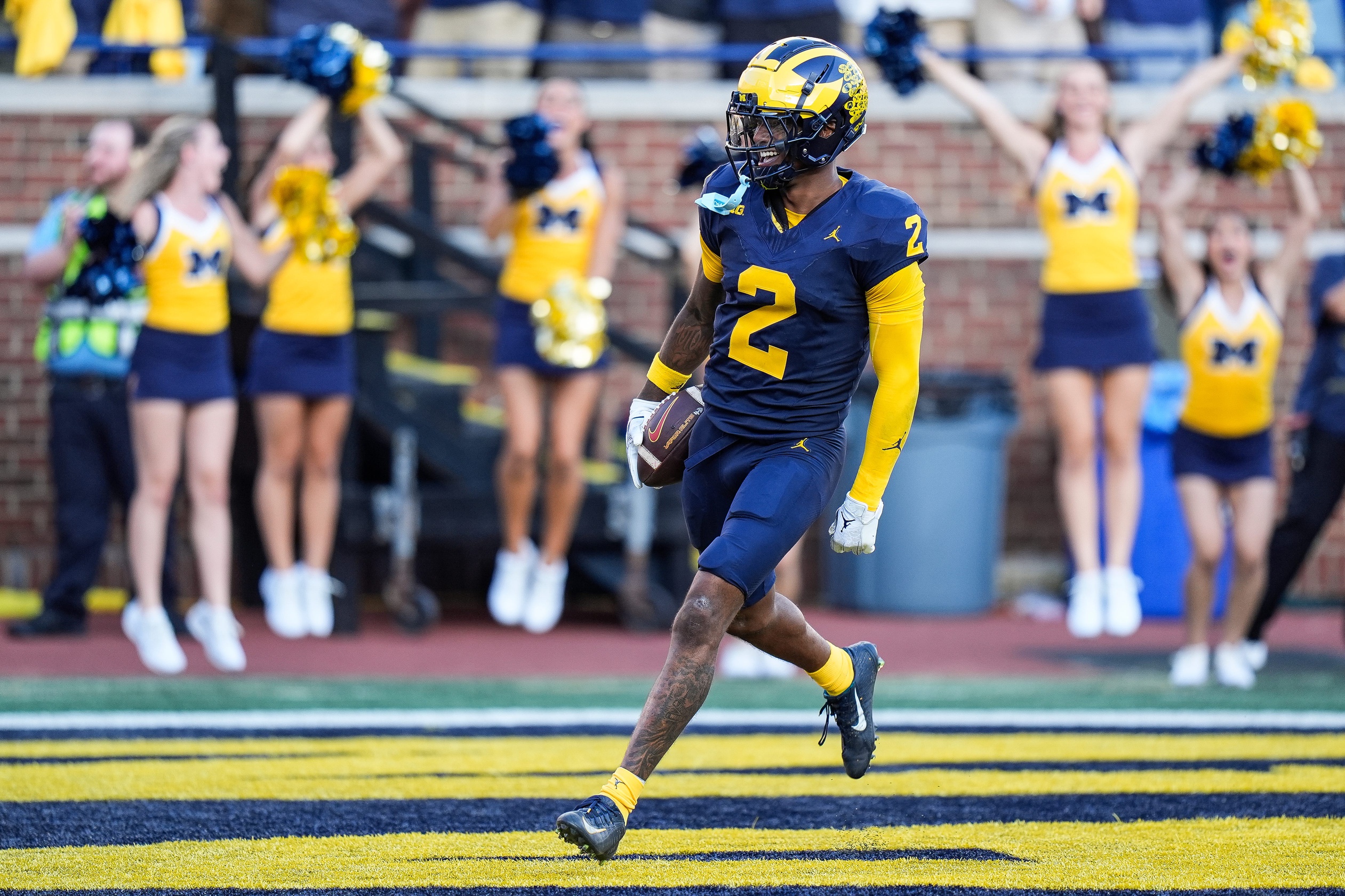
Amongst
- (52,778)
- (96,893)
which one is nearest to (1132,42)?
(52,778)

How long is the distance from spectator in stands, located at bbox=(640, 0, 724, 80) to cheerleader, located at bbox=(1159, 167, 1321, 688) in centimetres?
442

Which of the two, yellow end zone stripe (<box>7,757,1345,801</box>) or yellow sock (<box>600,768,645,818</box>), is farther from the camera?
yellow end zone stripe (<box>7,757,1345,801</box>)

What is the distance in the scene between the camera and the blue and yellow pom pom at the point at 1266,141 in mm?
8555

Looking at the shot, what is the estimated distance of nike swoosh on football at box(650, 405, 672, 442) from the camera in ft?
15.7

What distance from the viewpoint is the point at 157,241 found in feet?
26.2

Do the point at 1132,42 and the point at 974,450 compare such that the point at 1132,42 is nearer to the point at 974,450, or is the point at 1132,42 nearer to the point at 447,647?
the point at 974,450

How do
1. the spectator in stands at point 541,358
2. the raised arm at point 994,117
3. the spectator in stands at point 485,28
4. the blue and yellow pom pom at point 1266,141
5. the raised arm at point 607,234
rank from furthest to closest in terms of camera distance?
1. the spectator in stands at point 485,28
2. the raised arm at point 607,234
3. the spectator in stands at point 541,358
4. the blue and yellow pom pom at point 1266,141
5. the raised arm at point 994,117

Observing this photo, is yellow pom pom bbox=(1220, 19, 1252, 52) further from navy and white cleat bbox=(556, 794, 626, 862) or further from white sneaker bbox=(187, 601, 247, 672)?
navy and white cleat bbox=(556, 794, 626, 862)

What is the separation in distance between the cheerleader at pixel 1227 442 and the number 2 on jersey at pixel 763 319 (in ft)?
13.2

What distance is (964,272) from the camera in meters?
11.8

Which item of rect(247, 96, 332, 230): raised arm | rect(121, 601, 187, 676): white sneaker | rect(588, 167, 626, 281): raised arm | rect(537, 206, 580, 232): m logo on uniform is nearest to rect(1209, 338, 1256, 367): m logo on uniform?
rect(588, 167, 626, 281): raised arm

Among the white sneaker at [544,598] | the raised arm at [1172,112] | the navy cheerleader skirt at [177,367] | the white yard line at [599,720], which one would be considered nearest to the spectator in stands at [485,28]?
the white sneaker at [544,598]

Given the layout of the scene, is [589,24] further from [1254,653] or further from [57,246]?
[1254,653]

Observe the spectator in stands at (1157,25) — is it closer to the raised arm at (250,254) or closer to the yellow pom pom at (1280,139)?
the yellow pom pom at (1280,139)
